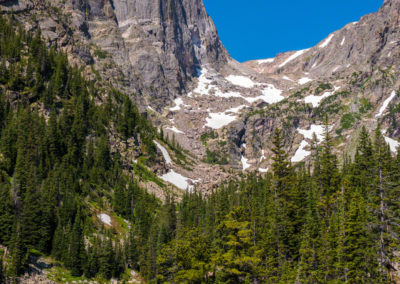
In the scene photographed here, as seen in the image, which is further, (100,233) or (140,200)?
Result: (140,200)

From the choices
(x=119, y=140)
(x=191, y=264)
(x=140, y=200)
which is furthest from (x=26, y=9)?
(x=191, y=264)

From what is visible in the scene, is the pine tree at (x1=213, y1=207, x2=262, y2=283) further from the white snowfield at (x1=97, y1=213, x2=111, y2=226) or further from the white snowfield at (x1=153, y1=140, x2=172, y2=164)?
the white snowfield at (x1=153, y1=140, x2=172, y2=164)

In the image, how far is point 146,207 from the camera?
109 metres

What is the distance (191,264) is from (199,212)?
68417mm

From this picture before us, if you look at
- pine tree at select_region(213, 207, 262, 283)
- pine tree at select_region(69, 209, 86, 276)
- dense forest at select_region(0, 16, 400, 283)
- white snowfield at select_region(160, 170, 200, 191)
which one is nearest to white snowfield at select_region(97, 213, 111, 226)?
dense forest at select_region(0, 16, 400, 283)

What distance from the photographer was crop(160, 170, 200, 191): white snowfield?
154875mm

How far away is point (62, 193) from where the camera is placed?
82000mm

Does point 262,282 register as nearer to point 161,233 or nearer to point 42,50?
point 161,233

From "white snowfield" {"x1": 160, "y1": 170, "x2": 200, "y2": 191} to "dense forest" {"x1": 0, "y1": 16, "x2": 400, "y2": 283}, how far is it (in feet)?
39.9

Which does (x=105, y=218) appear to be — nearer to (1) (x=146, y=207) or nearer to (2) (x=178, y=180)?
(1) (x=146, y=207)

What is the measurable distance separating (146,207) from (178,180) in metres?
52.0

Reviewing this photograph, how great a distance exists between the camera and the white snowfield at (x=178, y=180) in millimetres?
154875

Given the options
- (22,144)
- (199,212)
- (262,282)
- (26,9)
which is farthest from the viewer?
(26,9)

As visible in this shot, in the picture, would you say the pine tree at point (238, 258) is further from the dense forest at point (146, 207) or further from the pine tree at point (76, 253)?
the pine tree at point (76, 253)
